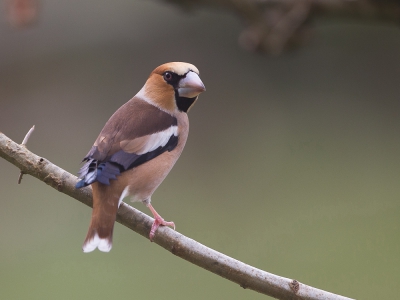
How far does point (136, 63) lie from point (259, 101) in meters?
1.21

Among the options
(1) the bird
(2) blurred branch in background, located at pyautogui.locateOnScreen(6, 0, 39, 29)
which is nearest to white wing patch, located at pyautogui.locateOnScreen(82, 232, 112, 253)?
(1) the bird

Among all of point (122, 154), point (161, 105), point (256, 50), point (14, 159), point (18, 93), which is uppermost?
point (256, 50)

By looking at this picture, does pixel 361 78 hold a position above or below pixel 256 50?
above

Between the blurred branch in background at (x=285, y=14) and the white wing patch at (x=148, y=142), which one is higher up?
the blurred branch in background at (x=285, y=14)

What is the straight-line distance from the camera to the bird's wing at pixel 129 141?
1644 mm

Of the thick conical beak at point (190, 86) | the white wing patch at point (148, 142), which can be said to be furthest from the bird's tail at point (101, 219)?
the thick conical beak at point (190, 86)

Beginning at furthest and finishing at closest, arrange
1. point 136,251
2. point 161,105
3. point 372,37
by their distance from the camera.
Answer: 1. point 372,37
2. point 136,251
3. point 161,105

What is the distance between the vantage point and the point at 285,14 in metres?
4.79

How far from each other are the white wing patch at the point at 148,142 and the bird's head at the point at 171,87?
104 mm

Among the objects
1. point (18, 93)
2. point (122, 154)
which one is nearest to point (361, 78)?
point (18, 93)

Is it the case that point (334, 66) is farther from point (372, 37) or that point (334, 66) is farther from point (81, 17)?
point (81, 17)

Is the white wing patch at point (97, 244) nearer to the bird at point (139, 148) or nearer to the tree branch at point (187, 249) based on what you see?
the bird at point (139, 148)

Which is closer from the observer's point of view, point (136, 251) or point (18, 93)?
point (136, 251)

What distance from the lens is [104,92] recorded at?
530 cm
